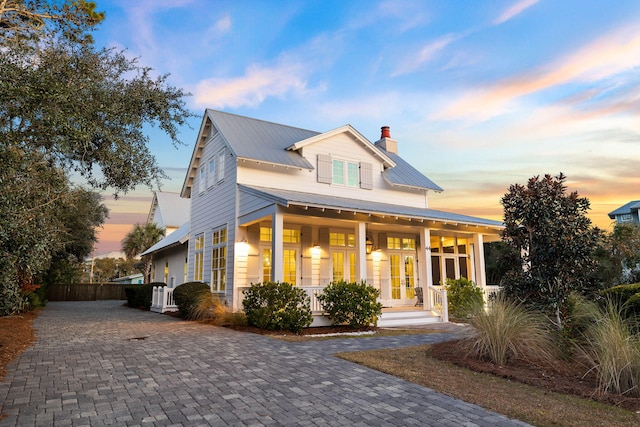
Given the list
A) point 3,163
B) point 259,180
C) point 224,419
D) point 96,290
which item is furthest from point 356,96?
point 96,290

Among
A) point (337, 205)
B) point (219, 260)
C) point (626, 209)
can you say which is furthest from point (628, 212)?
point (219, 260)

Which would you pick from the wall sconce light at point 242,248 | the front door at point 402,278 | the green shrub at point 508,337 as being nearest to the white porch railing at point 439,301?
the front door at point 402,278

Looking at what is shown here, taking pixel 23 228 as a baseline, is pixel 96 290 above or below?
below

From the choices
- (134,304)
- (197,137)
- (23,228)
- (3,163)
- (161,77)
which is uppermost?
(197,137)

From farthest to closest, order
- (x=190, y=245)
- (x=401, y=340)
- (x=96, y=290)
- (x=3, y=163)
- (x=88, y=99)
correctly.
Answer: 1. (x=96, y=290)
2. (x=190, y=245)
3. (x=401, y=340)
4. (x=88, y=99)
5. (x=3, y=163)

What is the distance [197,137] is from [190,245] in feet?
15.5

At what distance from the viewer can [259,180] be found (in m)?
13.7

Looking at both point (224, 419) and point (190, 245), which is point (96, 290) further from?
point (224, 419)

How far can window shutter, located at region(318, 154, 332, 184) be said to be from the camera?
1472 cm

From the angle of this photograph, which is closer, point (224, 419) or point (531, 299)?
point (224, 419)

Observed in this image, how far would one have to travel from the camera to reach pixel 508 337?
6.14 metres

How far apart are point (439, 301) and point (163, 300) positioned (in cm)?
1079

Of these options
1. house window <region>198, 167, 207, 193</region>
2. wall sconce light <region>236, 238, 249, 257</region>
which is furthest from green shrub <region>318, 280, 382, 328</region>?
house window <region>198, 167, 207, 193</region>

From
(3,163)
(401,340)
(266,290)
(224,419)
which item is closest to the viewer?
(224,419)
